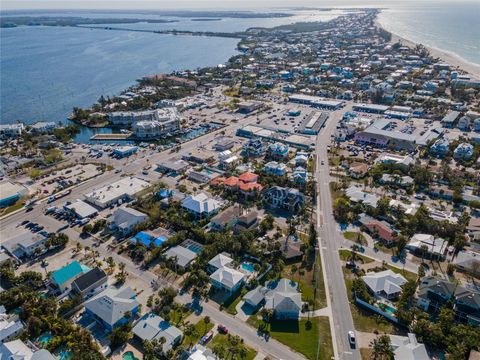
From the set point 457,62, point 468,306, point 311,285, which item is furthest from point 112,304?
point 457,62

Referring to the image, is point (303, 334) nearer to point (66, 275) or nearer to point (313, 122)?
point (66, 275)

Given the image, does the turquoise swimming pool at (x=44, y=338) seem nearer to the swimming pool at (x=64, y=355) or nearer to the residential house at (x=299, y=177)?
the swimming pool at (x=64, y=355)

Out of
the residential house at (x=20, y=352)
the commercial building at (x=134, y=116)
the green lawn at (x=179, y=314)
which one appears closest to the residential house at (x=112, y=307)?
the green lawn at (x=179, y=314)

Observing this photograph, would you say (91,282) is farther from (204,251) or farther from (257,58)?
(257,58)

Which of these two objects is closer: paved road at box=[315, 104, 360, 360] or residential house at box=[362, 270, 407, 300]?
paved road at box=[315, 104, 360, 360]

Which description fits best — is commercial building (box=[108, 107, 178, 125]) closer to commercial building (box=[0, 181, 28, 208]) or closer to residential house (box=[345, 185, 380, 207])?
commercial building (box=[0, 181, 28, 208])

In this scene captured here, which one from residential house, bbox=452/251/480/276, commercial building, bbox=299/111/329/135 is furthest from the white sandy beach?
residential house, bbox=452/251/480/276
